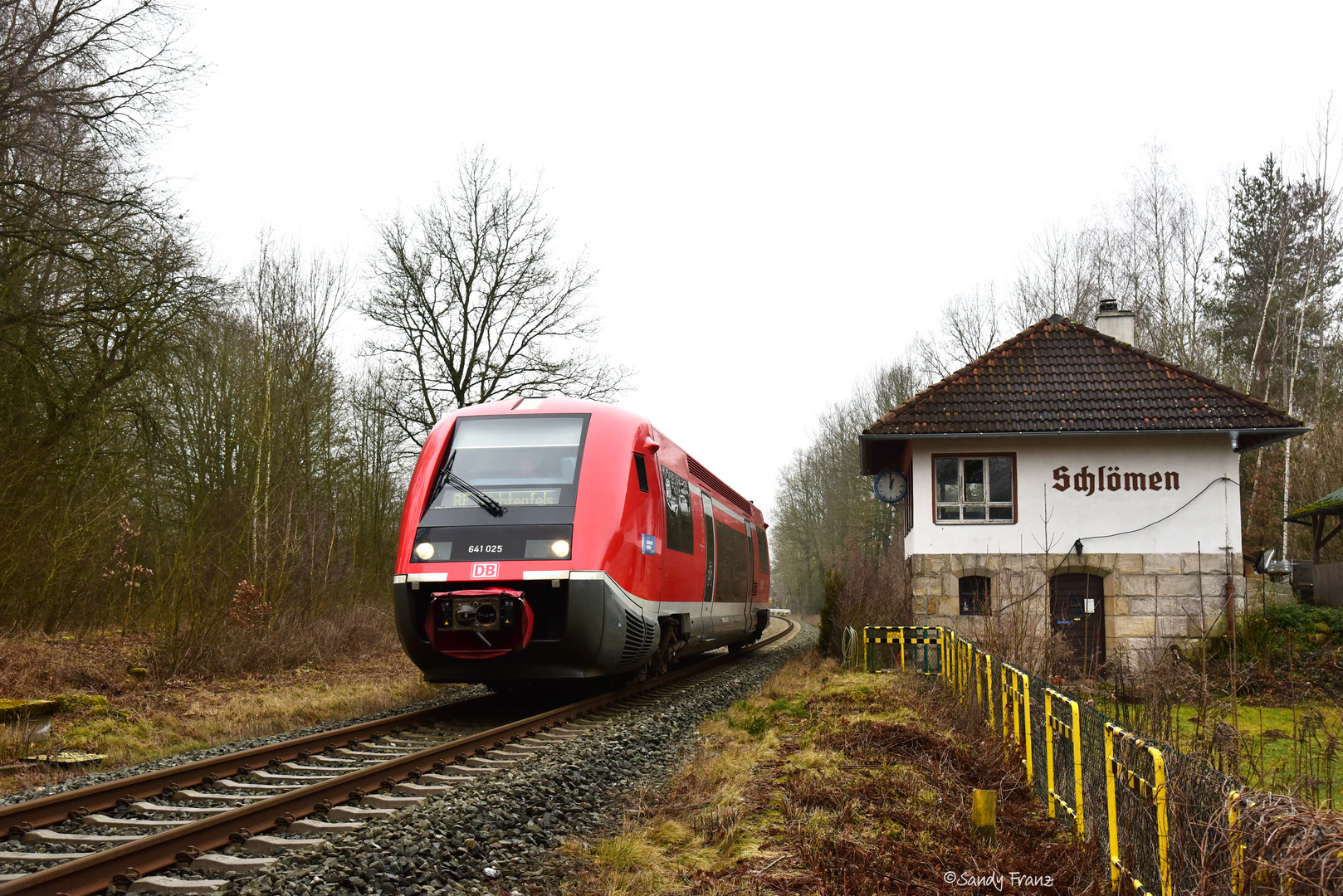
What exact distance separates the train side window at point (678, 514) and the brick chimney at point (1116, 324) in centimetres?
1205

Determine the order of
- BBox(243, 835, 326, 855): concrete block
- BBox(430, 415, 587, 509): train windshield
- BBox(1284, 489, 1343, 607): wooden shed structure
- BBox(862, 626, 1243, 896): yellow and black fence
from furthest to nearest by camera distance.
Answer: BBox(1284, 489, 1343, 607): wooden shed structure
BBox(430, 415, 587, 509): train windshield
BBox(243, 835, 326, 855): concrete block
BBox(862, 626, 1243, 896): yellow and black fence

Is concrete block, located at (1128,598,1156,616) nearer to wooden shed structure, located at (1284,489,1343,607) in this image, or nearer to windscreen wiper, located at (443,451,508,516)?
wooden shed structure, located at (1284,489,1343,607)

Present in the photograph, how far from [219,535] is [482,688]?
4.46 m

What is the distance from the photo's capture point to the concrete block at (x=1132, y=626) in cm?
1794

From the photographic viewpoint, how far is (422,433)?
1097 inches

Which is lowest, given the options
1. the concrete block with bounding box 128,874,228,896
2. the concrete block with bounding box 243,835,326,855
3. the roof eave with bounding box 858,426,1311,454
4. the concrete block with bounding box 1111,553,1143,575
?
the concrete block with bounding box 243,835,326,855

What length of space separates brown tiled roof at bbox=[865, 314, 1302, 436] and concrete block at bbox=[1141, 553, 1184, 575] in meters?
2.27

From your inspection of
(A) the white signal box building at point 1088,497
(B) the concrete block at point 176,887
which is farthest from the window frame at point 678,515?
(B) the concrete block at point 176,887

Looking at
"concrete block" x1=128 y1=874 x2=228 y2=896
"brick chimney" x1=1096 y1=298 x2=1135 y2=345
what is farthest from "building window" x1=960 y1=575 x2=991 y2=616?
"concrete block" x1=128 y1=874 x2=228 y2=896

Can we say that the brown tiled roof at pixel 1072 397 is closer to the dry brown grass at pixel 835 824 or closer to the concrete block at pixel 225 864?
the dry brown grass at pixel 835 824

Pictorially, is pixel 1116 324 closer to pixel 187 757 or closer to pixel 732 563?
pixel 732 563

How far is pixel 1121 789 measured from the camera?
4.65 metres

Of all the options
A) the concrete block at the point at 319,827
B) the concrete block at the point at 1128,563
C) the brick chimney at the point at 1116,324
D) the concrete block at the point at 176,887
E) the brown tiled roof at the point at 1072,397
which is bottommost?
the concrete block at the point at 319,827

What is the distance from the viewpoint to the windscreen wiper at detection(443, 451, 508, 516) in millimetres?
10508
